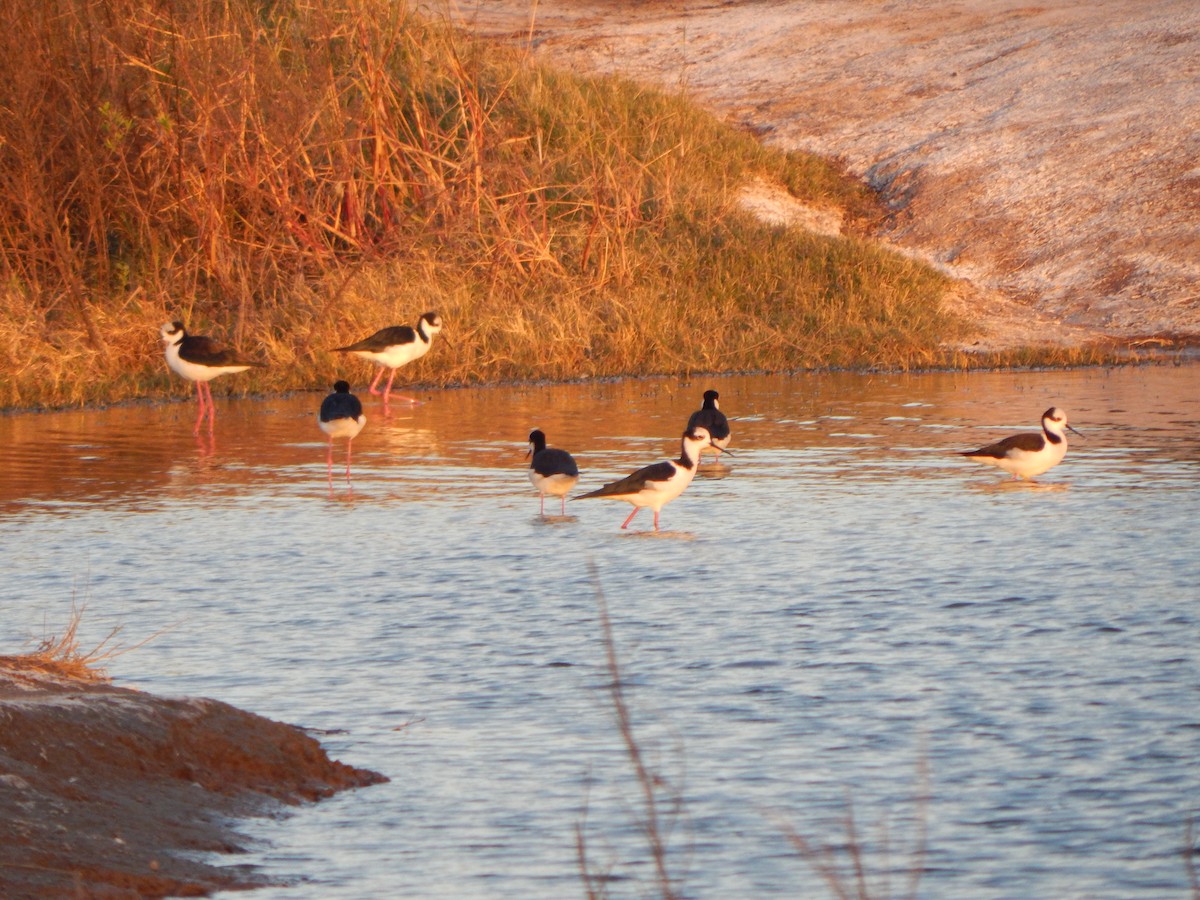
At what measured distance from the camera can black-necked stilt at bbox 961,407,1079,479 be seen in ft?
44.7

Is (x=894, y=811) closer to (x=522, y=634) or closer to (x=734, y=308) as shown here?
(x=522, y=634)

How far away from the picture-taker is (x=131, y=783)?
6.07 m

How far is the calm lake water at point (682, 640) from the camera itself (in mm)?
5902

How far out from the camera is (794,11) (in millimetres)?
43219

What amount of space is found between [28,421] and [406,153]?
8199 millimetres

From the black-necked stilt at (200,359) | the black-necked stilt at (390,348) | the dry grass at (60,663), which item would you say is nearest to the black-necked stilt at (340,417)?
the black-necked stilt at (200,359)

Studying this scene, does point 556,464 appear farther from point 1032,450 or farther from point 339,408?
point 1032,450

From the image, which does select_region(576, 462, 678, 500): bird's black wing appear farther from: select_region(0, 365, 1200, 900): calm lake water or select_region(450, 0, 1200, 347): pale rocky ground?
select_region(450, 0, 1200, 347): pale rocky ground

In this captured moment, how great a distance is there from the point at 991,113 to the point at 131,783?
31228 millimetres

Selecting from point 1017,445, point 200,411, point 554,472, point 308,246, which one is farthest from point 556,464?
point 308,246

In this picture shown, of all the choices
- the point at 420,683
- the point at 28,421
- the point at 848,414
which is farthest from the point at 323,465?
the point at 420,683

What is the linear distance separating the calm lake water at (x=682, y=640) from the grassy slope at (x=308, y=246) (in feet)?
18.4

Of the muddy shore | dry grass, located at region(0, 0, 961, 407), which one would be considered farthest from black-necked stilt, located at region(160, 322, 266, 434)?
the muddy shore

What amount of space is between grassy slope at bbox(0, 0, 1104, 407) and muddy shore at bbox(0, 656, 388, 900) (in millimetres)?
13925
